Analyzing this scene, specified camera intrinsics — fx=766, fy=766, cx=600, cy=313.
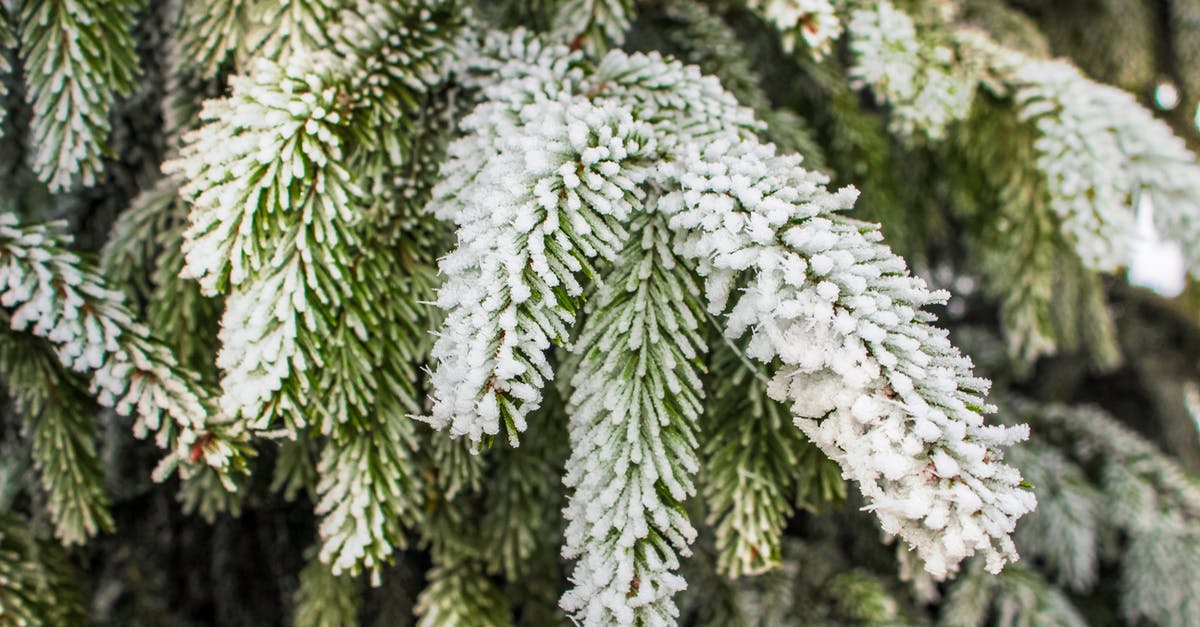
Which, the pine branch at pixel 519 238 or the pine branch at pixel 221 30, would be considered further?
Answer: the pine branch at pixel 221 30

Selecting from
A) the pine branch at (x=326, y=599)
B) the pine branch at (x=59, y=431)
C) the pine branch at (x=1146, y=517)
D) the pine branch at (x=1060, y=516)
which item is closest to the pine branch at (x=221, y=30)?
the pine branch at (x=59, y=431)

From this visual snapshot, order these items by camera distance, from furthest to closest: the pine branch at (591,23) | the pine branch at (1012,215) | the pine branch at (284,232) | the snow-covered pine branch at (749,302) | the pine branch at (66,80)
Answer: the pine branch at (1012,215) < the pine branch at (591,23) < the pine branch at (66,80) < the pine branch at (284,232) < the snow-covered pine branch at (749,302)

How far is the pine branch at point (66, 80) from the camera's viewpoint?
2.38 feet

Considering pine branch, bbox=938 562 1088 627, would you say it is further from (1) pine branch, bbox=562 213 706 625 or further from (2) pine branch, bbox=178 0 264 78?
(2) pine branch, bbox=178 0 264 78

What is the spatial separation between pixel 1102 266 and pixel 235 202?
3.01ft

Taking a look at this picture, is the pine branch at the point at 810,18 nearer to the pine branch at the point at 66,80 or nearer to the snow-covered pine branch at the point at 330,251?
the snow-covered pine branch at the point at 330,251

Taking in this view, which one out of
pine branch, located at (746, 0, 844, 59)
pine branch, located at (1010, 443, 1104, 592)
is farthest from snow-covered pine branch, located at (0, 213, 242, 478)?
pine branch, located at (1010, 443, 1104, 592)

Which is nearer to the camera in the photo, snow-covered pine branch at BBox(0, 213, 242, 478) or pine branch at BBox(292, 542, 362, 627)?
snow-covered pine branch at BBox(0, 213, 242, 478)

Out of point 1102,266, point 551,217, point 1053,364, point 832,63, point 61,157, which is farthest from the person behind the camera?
point 1053,364

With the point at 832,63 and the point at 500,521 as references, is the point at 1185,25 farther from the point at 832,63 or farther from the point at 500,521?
the point at 500,521

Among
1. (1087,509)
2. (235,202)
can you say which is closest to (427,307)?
(235,202)

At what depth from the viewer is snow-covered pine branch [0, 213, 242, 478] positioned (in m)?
0.69

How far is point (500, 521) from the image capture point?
2.95ft

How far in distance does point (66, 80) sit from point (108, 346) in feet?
0.85
